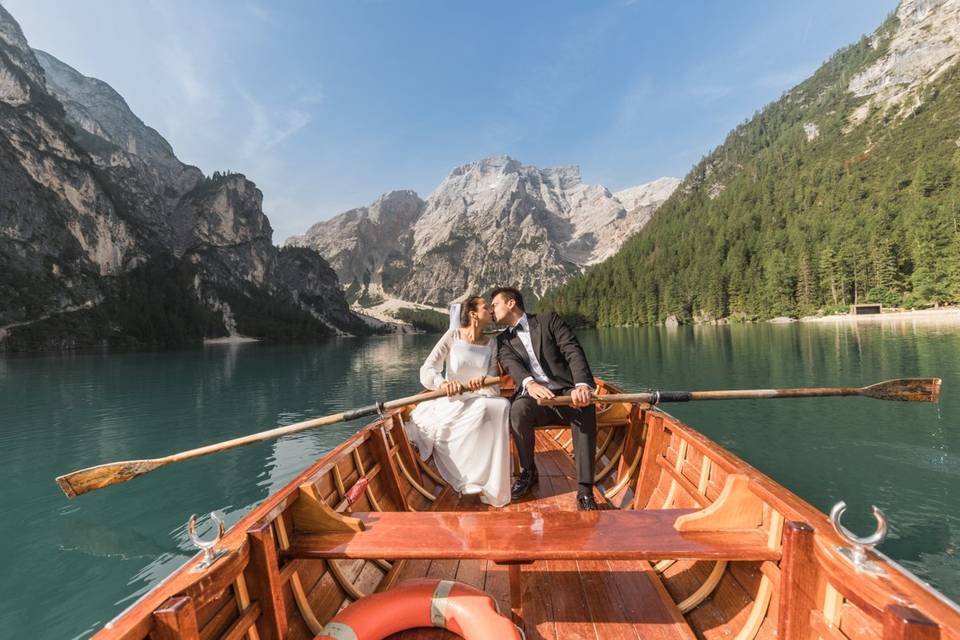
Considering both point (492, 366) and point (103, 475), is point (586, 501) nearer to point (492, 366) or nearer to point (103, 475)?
point (492, 366)

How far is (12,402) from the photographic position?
84.5 ft

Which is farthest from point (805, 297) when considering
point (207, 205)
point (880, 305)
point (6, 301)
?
point (207, 205)

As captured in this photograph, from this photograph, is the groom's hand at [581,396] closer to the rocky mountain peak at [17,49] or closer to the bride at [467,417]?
the bride at [467,417]

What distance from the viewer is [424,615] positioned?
10.0 feet

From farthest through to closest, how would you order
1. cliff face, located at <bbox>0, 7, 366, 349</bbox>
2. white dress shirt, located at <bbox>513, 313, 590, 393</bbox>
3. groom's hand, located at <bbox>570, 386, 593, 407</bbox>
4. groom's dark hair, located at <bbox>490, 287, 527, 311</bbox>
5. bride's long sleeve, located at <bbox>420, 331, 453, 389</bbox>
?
1. cliff face, located at <bbox>0, 7, 366, 349</bbox>
2. bride's long sleeve, located at <bbox>420, 331, 453, 389</bbox>
3. groom's dark hair, located at <bbox>490, 287, 527, 311</bbox>
4. white dress shirt, located at <bbox>513, 313, 590, 393</bbox>
5. groom's hand, located at <bbox>570, 386, 593, 407</bbox>

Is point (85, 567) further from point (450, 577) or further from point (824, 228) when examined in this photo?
point (824, 228)

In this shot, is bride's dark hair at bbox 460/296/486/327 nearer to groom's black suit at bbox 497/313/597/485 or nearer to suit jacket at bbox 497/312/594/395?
groom's black suit at bbox 497/313/597/485

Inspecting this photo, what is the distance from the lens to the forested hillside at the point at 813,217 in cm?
7200

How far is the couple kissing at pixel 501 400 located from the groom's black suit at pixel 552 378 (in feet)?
0.04

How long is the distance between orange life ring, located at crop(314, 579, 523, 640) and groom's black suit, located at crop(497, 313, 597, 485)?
257 cm

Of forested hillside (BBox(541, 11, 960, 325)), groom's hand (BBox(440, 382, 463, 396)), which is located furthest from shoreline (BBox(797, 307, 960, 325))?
groom's hand (BBox(440, 382, 463, 396))

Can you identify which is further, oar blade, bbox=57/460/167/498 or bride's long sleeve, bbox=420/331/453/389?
bride's long sleeve, bbox=420/331/453/389

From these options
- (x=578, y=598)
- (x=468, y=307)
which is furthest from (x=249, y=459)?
(x=578, y=598)

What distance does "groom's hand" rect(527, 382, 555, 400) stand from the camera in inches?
205
